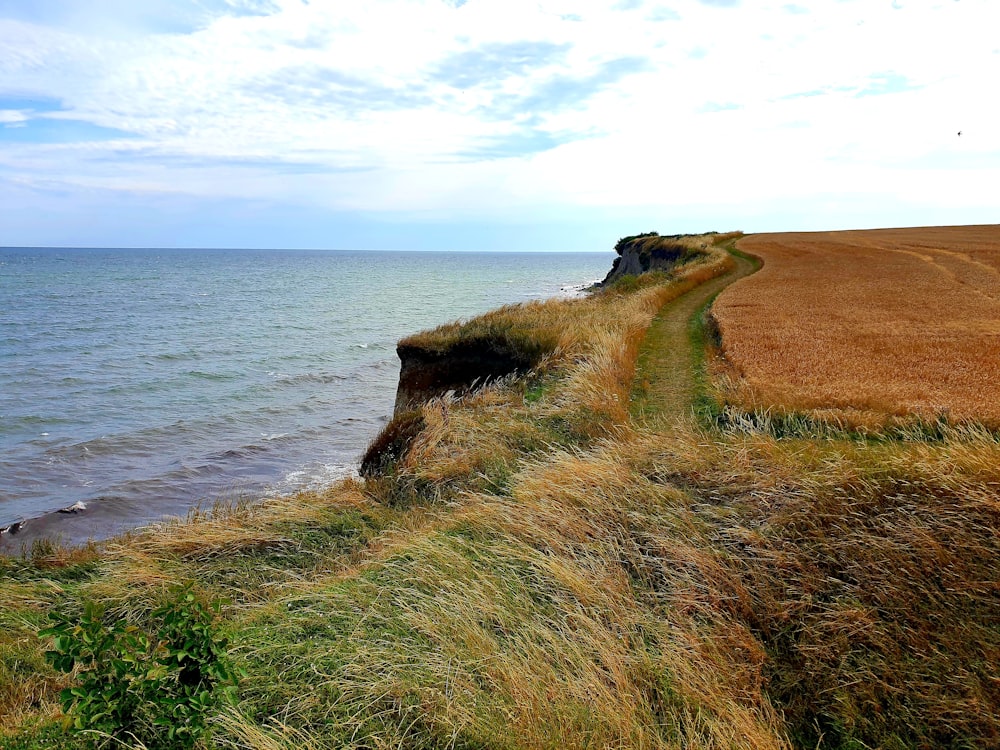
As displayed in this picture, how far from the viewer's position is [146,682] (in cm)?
409

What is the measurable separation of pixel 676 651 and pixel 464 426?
6.12m

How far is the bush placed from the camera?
3.95 m

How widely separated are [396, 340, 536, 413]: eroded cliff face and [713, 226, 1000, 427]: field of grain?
5322mm

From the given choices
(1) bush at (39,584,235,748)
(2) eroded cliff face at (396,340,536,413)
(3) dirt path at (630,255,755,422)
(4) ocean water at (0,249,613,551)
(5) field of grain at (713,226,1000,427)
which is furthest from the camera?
(2) eroded cliff face at (396,340,536,413)

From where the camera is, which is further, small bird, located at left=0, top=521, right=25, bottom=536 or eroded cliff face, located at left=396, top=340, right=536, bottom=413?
eroded cliff face, located at left=396, top=340, right=536, bottom=413

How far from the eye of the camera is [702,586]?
530 centimetres

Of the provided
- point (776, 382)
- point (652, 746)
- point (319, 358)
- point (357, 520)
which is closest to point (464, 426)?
point (357, 520)

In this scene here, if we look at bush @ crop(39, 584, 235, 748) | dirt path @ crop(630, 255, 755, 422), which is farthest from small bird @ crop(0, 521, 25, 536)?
dirt path @ crop(630, 255, 755, 422)

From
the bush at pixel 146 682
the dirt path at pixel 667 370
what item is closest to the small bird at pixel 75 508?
the bush at pixel 146 682

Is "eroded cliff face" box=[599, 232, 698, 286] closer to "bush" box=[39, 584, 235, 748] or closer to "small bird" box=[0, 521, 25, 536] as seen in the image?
"small bird" box=[0, 521, 25, 536]

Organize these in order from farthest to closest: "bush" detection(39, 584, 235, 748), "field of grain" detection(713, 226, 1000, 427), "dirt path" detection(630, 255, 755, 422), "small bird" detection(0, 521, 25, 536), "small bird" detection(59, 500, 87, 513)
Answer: "small bird" detection(59, 500, 87, 513) < "small bird" detection(0, 521, 25, 536) < "dirt path" detection(630, 255, 755, 422) < "field of grain" detection(713, 226, 1000, 427) < "bush" detection(39, 584, 235, 748)

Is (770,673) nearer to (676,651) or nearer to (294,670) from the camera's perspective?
(676,651)

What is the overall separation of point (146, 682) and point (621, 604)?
3.34 metres

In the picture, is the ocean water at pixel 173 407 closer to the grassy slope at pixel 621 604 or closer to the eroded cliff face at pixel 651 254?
the grassy slope at pixel 621 604
